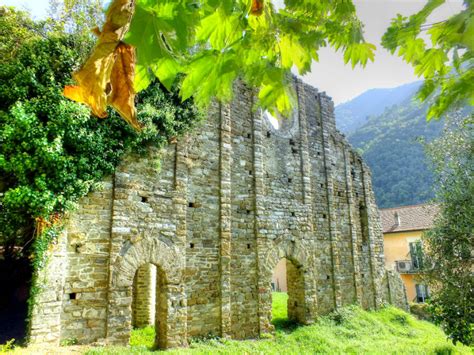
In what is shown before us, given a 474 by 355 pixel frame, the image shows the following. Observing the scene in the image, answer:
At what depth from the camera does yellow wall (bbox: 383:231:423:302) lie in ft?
75.3

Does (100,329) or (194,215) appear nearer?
(100,329)

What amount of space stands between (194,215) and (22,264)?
→ 5978 mm

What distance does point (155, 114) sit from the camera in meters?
8.66

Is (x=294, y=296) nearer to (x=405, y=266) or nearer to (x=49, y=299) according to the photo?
(x=49, y=299)

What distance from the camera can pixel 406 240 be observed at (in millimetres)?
23484

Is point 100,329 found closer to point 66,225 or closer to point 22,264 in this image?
point 66,225

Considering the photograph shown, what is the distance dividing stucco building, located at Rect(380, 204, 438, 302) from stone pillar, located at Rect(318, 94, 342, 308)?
12.0 m

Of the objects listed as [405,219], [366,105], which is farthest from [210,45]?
[366,105]

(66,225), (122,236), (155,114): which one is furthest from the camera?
(155,114)

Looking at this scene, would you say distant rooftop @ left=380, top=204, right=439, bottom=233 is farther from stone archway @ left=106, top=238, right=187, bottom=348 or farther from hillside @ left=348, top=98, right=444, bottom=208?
stone archway @ left=106, top=238, right=187, bottom=348

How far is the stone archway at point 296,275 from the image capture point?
34.8ft

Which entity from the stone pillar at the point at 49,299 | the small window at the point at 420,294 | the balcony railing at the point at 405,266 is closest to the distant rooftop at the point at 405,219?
the balcony railing at the point at 405,266

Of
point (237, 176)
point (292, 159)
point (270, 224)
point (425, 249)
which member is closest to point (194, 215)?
point (237, 176)

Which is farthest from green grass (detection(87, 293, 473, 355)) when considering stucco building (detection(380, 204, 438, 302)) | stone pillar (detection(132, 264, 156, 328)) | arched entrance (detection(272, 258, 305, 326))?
stucco building (detection(380, 204, 438, 302))
